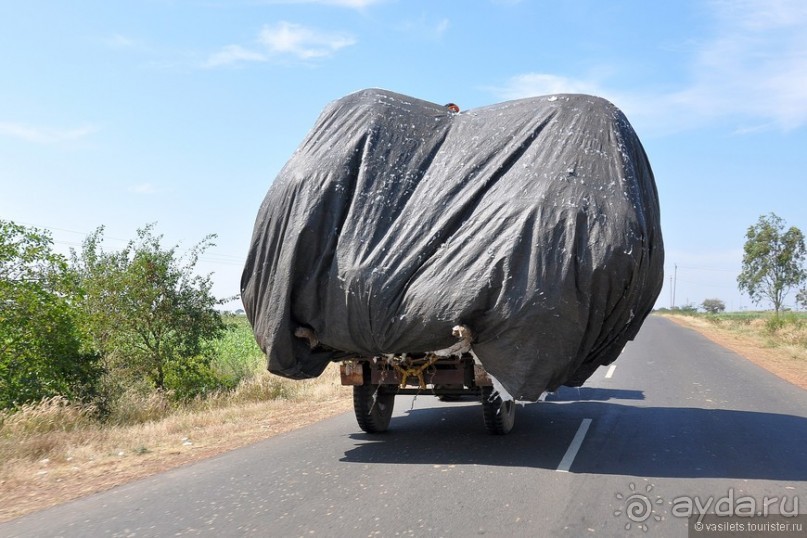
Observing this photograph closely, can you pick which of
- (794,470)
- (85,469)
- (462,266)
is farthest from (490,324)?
(85,469)

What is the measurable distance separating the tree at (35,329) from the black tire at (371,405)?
6728 mm

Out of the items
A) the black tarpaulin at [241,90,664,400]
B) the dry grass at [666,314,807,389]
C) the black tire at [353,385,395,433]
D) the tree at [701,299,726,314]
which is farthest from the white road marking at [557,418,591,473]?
the tree at [701,299,726,314]

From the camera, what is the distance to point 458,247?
20.5 ft

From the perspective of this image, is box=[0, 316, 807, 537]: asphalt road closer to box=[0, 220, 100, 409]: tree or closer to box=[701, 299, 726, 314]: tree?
box=[0, 220, 100, 409]: tree

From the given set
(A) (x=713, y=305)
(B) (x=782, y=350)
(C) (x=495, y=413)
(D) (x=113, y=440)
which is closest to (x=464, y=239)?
(C) (x=495, y=413)

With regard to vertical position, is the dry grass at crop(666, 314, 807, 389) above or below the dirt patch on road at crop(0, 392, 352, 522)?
below

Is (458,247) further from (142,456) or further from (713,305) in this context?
(713,305)

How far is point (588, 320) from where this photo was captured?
5988mm

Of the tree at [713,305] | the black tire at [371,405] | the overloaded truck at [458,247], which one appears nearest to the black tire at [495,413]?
the overloaded truck at [458,247]

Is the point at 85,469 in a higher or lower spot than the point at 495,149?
lower

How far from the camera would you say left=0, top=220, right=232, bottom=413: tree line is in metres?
11.5

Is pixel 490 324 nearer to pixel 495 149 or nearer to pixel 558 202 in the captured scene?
pixel 558 202

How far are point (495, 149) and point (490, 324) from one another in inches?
72.5

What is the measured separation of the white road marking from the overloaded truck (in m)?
0.70
